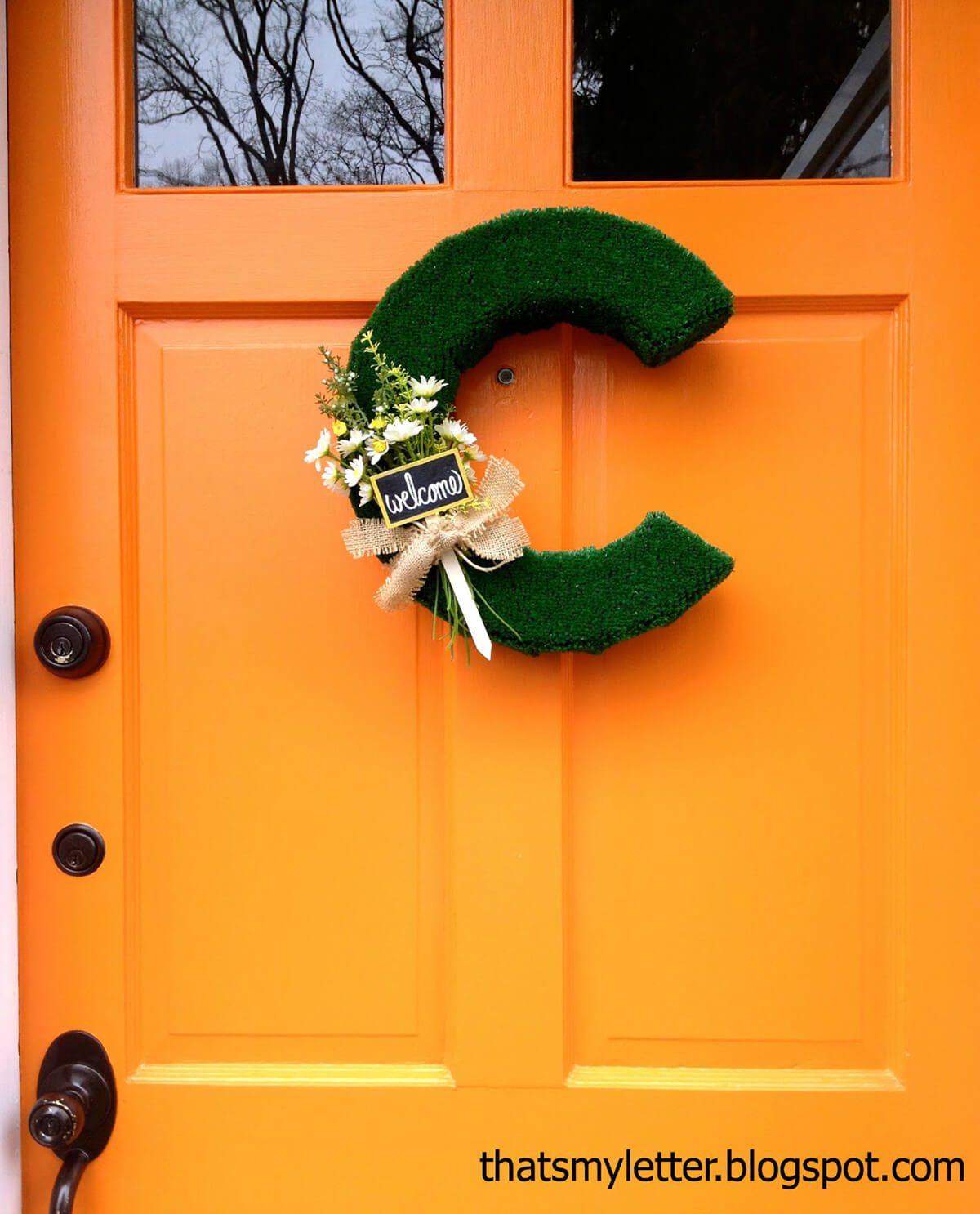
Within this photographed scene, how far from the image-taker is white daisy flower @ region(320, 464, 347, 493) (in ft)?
2.58

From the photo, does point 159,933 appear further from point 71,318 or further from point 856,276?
point 856,276

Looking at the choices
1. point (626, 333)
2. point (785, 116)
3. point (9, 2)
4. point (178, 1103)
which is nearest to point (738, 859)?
point (626, 333)

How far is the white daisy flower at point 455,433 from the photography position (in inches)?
31.2

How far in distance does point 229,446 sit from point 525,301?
1.20 feet

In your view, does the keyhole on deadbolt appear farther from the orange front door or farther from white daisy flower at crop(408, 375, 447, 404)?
white daisy flower at crop(408, 375, 447, 404)

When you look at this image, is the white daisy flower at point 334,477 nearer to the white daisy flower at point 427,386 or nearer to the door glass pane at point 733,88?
the white daisy flower at point 427,386

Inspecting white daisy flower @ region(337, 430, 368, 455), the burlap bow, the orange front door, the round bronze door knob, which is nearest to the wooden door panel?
the orange front door

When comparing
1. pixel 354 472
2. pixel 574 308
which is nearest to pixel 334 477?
pixel 354 472

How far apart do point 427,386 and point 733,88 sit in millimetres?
500

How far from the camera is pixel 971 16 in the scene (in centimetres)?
84

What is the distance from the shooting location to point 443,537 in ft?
2.54

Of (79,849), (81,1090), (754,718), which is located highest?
(754,718)

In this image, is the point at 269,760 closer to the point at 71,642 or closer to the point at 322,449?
the point at 71,642

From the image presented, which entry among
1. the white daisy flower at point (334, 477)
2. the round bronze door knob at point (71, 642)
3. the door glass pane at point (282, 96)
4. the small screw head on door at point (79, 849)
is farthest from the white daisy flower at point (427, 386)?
the small screw head on door at point (79, 849)
